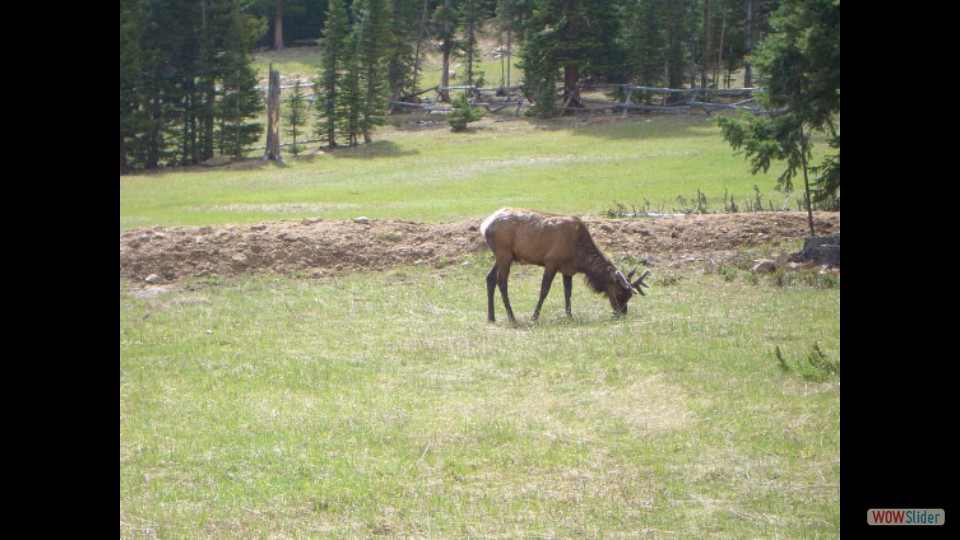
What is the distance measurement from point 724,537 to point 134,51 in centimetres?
4487

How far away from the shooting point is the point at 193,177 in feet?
136

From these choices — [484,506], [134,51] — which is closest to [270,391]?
[484,506]

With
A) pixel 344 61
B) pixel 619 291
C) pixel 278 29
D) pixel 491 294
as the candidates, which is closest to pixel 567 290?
pixel 619 291

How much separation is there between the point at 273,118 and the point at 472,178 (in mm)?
14403

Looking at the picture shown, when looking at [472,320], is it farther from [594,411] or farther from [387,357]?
[594,411]

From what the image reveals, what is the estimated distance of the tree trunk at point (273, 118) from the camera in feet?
146

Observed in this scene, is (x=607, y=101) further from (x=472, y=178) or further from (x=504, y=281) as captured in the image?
(x=504, y=281)

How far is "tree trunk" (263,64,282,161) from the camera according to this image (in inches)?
1757

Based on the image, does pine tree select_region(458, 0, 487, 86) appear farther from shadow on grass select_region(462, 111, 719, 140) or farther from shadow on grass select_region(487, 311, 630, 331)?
shadow on grass select_region(487, 311, 630, 331)

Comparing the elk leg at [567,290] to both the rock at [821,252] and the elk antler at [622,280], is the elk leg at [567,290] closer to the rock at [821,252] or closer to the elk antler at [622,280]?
the elk antler at [622,280]

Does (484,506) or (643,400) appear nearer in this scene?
(484,506)
